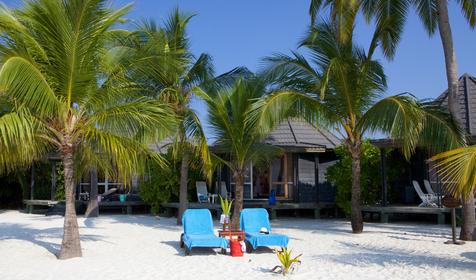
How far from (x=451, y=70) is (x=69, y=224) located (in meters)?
9.02

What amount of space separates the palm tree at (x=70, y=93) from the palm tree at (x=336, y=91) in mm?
3394

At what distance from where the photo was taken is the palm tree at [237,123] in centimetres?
1289

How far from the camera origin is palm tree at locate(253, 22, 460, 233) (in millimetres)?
11852

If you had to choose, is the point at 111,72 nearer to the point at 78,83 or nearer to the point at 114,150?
the point at 78,83

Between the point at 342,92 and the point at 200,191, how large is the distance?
796 centimetres

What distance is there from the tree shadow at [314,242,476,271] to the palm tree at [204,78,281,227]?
3964 mm

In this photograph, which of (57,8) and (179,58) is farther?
(179,58)

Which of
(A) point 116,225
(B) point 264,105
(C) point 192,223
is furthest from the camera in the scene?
(A) point 116,225

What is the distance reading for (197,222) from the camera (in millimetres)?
10555

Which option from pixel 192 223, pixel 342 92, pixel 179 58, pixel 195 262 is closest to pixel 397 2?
pixel 342 92

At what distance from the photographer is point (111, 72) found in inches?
369

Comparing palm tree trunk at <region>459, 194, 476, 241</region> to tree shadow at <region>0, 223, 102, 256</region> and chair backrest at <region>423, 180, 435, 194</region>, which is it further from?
tree shadow at <region>0, 223, 102, 256</region>

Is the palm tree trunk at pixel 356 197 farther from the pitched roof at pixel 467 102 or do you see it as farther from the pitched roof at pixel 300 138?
the pitched roof at pixel 300 138

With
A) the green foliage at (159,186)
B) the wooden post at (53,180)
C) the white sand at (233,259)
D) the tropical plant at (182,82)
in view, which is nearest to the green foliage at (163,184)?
the green foliage at (159,186)
